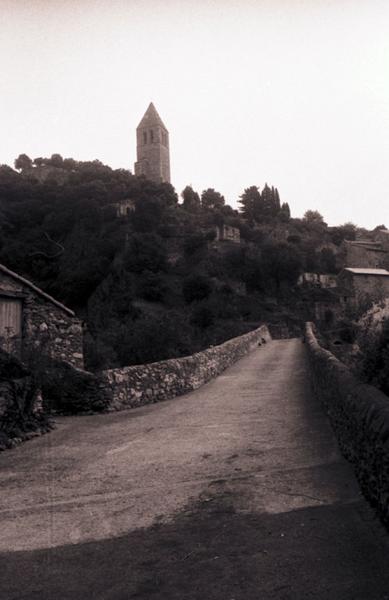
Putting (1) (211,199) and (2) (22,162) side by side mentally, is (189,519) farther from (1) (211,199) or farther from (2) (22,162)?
(2) (22,162)

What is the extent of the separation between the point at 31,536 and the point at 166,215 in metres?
71.4

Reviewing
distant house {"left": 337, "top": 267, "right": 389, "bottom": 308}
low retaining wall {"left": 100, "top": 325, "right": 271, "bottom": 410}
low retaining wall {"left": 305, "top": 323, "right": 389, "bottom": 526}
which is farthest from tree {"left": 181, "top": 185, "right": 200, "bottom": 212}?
low retaining wall {"left": 305, "top": 323, "right": 389, "bottom": 526}

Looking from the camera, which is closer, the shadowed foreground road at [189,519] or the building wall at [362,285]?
the shadowed foreground road at [189,519]

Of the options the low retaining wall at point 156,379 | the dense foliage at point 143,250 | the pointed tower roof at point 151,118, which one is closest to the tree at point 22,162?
the dense foliage at point 143,250

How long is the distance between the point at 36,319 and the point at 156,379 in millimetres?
4056

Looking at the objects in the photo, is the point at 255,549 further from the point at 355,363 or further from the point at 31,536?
the point at 355,363

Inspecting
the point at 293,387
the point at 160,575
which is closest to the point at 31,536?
the point at 160,575

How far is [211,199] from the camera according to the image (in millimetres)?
91438

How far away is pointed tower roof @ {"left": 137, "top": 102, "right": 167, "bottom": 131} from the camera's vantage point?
105250 millimetres

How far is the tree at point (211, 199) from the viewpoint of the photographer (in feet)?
296

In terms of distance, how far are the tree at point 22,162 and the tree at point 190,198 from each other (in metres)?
35.1

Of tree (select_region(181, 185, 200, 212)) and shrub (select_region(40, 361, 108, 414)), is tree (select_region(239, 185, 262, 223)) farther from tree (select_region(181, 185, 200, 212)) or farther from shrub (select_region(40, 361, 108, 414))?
shrub (select_region(40, 361, 108, 414))

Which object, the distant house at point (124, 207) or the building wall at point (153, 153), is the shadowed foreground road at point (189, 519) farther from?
the building wall at point (153, 153)

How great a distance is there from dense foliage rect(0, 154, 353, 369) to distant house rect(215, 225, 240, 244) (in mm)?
1184
